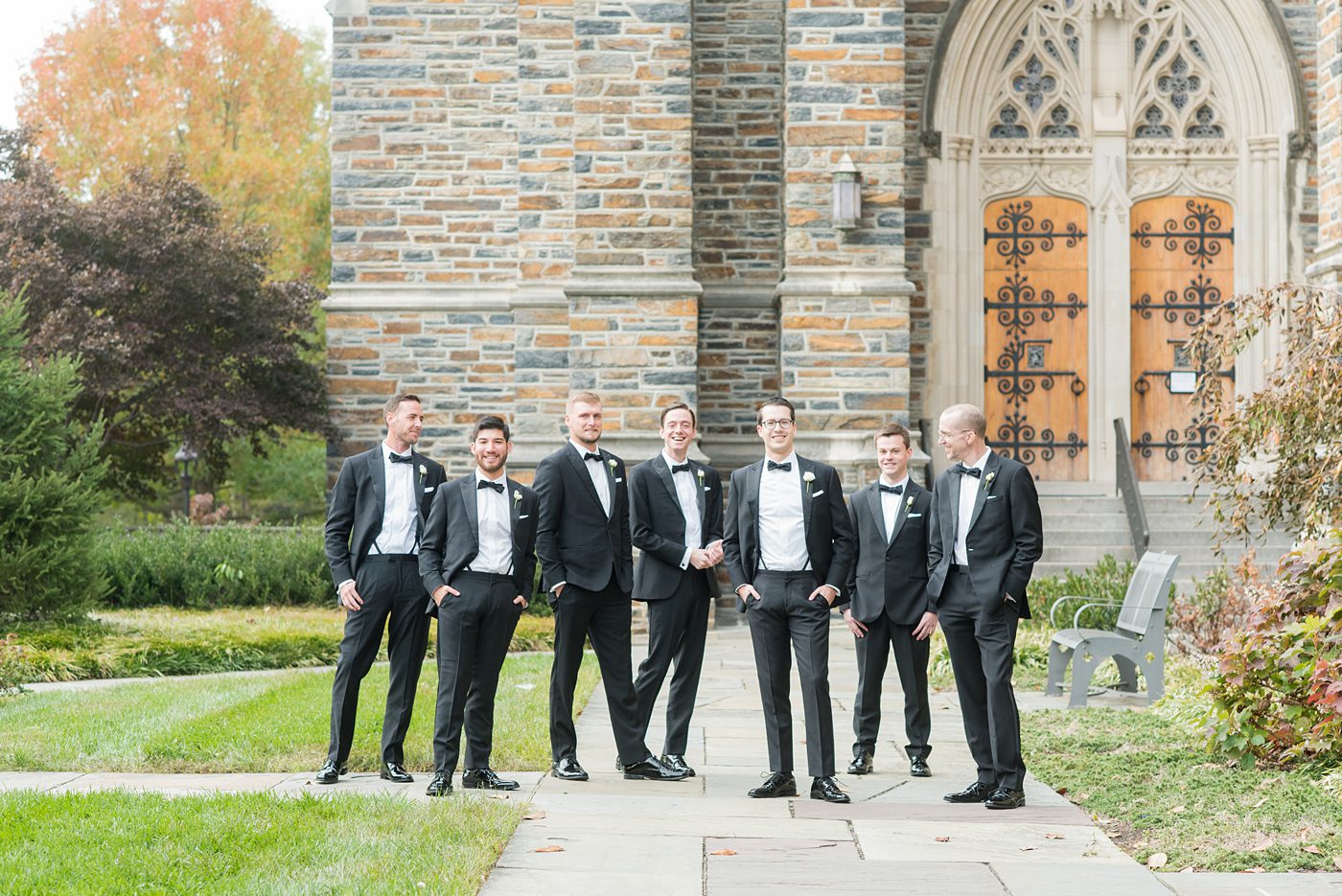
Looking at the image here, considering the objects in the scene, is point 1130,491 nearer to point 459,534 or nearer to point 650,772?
point 650,772

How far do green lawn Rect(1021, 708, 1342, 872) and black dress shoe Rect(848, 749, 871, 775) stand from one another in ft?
2.63

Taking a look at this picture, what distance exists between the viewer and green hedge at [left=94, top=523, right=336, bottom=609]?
14.6 metres

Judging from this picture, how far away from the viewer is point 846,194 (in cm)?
1366

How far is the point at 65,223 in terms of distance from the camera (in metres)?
18.0

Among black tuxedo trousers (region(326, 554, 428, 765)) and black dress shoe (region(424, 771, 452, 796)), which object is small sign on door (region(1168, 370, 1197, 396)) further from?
black dress shoe (region(424, 771, 452, 796))

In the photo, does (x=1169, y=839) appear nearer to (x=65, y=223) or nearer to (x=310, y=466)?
(x=65, y=223)

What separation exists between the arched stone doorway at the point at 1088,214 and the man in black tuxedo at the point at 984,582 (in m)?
8.92

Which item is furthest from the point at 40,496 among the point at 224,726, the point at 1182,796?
the point at 1182,796

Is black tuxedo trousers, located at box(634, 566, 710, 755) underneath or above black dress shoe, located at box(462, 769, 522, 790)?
above

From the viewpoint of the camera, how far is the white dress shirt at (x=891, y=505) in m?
7.55

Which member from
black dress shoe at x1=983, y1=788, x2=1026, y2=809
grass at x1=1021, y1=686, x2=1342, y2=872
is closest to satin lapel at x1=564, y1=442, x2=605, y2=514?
black dress shoe at x1=983, y1=788, x2=1026, y2=809

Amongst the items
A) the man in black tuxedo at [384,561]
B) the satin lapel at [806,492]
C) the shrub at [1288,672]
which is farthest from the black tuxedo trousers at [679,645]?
the shrub at [1288,672]

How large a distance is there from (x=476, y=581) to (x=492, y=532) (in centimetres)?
23

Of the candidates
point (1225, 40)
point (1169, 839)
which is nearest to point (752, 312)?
point (1225, 40)
